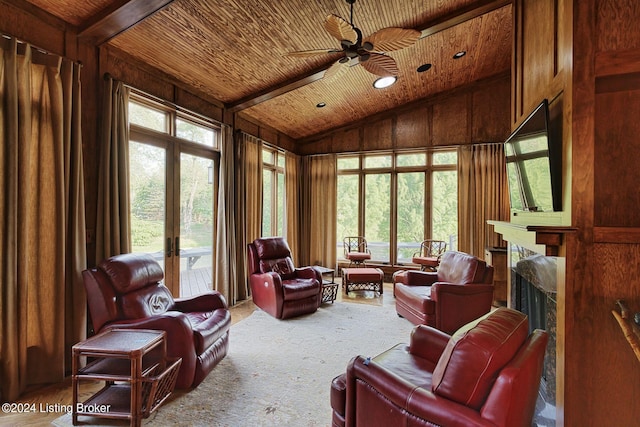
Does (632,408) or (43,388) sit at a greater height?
(632,408)

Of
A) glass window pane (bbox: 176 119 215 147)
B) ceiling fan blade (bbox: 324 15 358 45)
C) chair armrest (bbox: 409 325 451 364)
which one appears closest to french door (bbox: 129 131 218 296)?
glass window pane (bbox: 176 119 215 147)

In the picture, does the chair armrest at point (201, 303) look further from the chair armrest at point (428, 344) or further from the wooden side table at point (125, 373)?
the chair armrest at point (428, 344)

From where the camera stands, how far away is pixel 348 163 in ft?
22.1

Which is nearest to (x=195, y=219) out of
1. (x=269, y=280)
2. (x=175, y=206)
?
(x=175, y=206)

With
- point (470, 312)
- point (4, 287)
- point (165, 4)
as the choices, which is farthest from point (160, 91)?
point (470, 312)

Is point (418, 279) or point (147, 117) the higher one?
point (147, 117)

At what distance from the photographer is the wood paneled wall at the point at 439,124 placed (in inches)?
218

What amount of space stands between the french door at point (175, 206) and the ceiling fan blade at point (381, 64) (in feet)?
8.34

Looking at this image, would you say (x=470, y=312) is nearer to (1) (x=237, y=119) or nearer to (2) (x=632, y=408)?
(2) (x=632, y=408)

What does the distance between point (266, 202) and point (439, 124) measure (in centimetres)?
379

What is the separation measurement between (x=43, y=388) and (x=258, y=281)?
2.29 metres

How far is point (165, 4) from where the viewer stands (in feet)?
8.16

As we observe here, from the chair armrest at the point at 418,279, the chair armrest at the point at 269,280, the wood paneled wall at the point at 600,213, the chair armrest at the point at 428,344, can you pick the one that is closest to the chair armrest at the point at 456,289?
the chair armrest at the point at 418,279

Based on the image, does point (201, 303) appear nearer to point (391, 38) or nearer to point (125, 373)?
point (125, 373)
